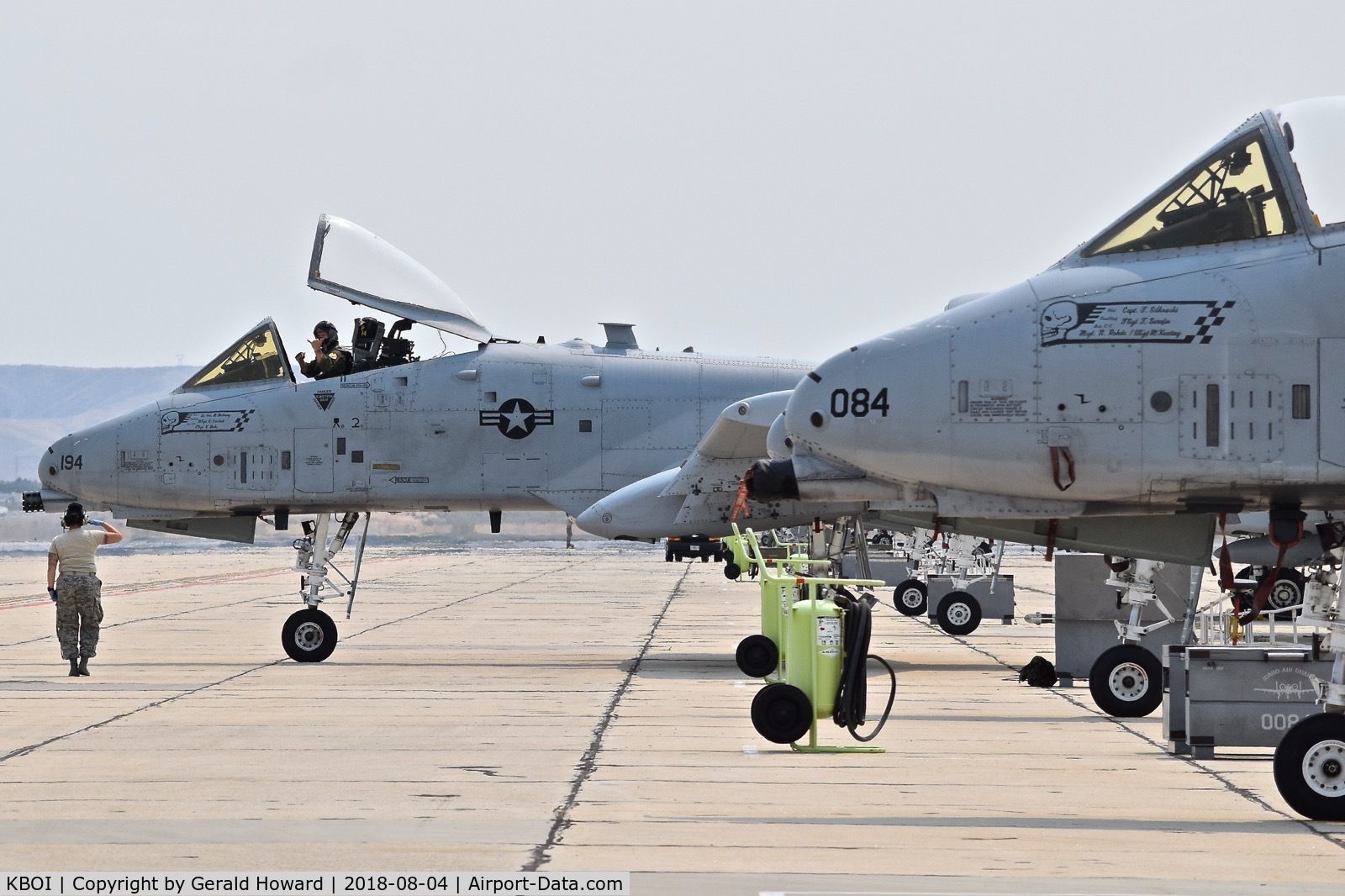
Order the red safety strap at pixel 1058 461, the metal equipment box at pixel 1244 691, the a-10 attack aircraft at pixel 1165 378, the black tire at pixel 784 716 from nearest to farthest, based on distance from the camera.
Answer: the a-10 attack aircraft at pixel 1165 378 < the red safety strap at pixel 1058 461 < the metal equipment box at pixel 1244 691 < the black tire at pixel 784 716

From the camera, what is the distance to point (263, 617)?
1189 inches

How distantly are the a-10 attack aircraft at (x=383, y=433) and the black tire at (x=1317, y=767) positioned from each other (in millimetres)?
11247

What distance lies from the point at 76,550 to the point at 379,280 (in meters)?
4.55

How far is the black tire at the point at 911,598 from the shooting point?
97.1 ft

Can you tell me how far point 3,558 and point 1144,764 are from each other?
257 feet

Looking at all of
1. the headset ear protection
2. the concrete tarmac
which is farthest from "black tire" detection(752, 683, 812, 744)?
the headset ear protection

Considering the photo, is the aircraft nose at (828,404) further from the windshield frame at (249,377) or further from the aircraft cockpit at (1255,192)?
the windshield frame at (249,377)

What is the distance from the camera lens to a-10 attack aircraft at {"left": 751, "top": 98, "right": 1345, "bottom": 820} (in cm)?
830

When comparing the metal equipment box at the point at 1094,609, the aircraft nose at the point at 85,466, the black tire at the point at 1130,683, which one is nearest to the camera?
the black tire at the point at 1130,683

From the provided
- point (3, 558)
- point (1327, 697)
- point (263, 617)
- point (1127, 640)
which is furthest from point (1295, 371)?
point (3, 558)

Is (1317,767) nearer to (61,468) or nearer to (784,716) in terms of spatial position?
(784,716)

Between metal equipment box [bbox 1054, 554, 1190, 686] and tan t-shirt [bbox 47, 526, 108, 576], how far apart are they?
384 inches

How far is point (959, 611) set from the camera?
25156 millimetres

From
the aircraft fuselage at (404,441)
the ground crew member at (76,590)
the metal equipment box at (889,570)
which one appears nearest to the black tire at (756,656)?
the aircraft fuselage at (404,441)
